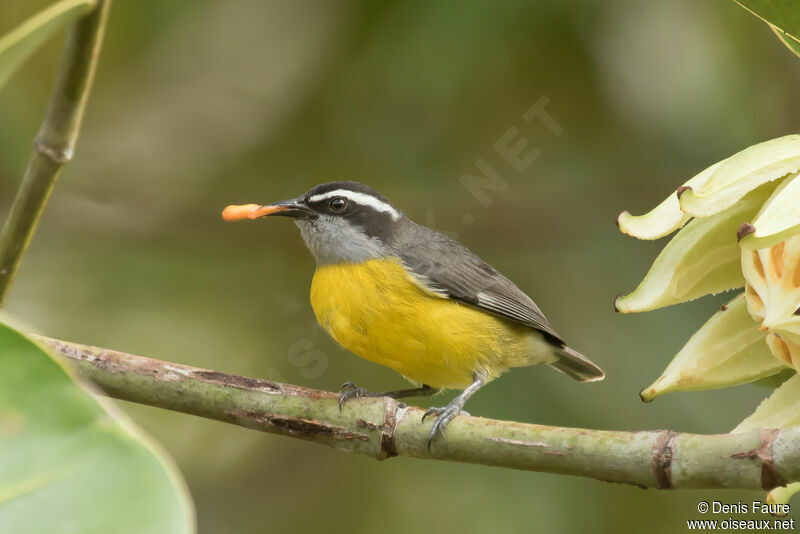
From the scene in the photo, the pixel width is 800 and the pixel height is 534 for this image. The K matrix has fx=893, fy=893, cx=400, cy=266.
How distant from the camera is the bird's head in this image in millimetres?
4098

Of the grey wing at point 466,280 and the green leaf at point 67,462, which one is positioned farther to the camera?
the grey wing at point 466,280

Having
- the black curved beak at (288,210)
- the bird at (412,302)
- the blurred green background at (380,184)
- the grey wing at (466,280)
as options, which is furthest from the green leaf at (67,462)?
the blurred green background at (380,184)

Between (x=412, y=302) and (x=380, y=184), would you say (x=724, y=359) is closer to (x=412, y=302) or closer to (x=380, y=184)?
(x=412, y=302)

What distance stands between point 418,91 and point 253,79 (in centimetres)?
106

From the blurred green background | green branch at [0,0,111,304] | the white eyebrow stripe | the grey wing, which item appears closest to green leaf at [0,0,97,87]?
green branch at [0,0,111,304]

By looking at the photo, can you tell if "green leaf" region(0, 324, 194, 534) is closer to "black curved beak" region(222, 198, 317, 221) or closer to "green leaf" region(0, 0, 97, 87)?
"green leaf" region(0, 0, 97, 87)

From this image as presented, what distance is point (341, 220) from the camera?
165 inches

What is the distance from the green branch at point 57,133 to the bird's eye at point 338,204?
2.02 metres

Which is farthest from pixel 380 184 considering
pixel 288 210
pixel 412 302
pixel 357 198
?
pixel 412 302

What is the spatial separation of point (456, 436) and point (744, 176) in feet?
3.06

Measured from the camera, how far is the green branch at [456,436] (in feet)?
5.58

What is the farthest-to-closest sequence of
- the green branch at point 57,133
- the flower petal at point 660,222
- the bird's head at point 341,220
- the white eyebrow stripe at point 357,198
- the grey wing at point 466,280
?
the white eyebrow stripe at point 357,198 < the bird's head at point 341,220 < the grey wing at point 466,280 < the green branch at point 57,133 < the flower petal at point 660,222

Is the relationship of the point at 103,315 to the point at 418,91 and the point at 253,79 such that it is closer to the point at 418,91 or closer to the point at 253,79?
the point at 253,79

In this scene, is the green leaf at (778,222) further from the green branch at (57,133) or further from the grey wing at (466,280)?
the grey wing at (466,280)
